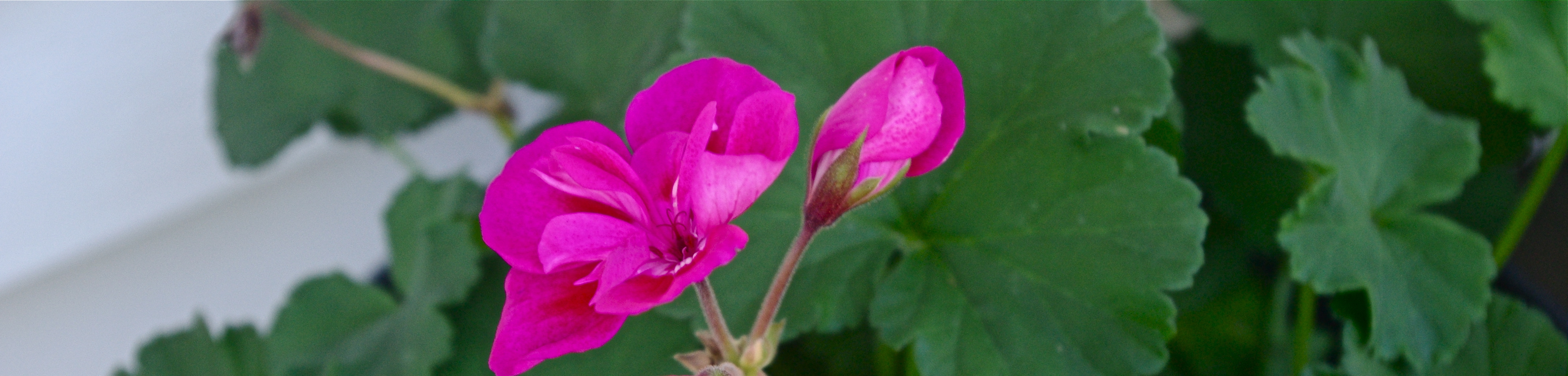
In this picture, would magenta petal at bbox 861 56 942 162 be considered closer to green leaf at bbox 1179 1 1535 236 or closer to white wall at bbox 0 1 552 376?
green leaf at bbox 1179 1 1535 236

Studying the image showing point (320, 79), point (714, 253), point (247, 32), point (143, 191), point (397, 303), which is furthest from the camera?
point (143, 191)

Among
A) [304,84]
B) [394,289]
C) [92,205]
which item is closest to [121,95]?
[92,205]

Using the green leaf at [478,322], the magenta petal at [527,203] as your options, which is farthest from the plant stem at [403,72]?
the magenta petal at [527,203]

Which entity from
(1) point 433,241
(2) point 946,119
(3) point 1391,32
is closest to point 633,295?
(2) point 946,119

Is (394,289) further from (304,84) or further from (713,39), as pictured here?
(713,39)

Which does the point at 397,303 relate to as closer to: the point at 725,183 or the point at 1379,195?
the point at 725,183

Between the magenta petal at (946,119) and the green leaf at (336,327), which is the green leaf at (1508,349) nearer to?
the magenta petal at (946,119)
